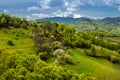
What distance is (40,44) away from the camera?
13975cm

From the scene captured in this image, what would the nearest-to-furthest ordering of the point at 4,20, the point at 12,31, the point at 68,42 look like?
the point at 68,42
the point at 12,31
the point at 4,20

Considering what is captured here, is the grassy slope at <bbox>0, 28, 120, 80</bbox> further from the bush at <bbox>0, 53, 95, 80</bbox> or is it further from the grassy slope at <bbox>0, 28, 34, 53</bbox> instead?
the bush at <bbox>0, 53, 95, 80</bbox>

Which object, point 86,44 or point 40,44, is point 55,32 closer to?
point 86,44

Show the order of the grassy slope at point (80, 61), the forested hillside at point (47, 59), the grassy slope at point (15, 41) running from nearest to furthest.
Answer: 1. the forested hillside at point (47, 59)
2. the grassy slope at point (80, 61)
3. the grassy slope at point (15, 41)

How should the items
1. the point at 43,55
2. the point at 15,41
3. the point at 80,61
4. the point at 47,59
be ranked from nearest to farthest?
the point at 47,59 < the point at 43,55 < the point at 80,61 < the point at 15,41

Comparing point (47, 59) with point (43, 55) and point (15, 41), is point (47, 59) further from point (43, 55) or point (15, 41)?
point (15, 41)

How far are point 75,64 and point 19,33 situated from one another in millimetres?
58865

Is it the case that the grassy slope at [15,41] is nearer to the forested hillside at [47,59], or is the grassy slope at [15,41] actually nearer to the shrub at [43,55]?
the forested hillside at [47,59]

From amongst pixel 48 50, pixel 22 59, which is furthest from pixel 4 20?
pixel 22 59

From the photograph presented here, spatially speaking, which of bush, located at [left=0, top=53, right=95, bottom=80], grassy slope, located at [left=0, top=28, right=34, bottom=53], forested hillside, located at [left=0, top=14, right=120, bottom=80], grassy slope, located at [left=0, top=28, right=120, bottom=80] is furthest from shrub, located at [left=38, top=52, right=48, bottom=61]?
bush, located at [left=0, top=53, right=95, bottom=80]

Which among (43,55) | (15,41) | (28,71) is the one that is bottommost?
(43,55)

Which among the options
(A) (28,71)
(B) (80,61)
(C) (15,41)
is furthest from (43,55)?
(A) (28,71)

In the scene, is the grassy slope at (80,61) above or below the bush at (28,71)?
below

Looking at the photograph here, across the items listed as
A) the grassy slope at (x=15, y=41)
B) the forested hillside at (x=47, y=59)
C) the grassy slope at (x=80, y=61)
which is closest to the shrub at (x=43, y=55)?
the forested hillside at (x=47, y=59)
